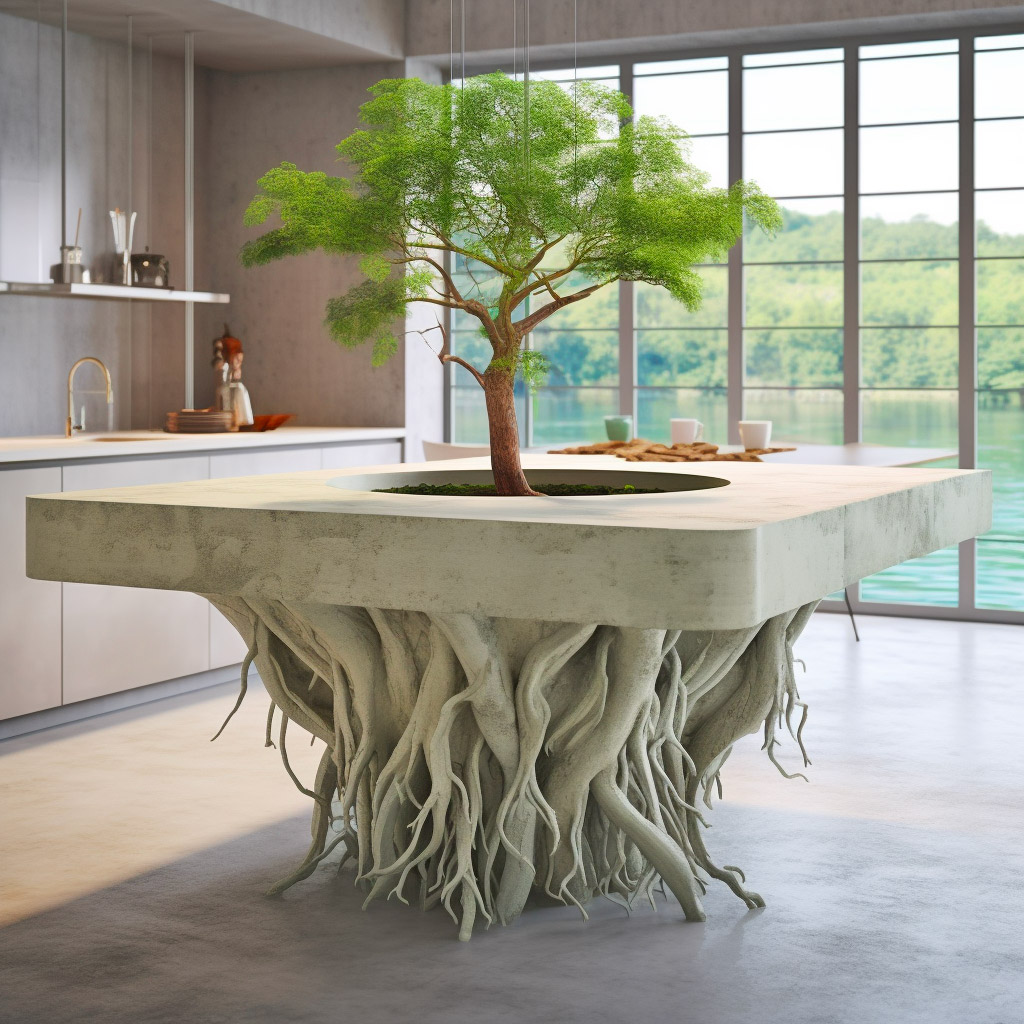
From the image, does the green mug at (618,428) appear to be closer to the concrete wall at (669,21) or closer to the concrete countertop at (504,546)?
the concrete wall at (669,21)

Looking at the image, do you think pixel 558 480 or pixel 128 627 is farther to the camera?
pixel 128 627

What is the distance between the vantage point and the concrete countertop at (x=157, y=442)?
14.0ft

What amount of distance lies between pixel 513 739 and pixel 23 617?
213 centimetres

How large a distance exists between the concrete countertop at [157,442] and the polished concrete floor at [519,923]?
0.87 meters

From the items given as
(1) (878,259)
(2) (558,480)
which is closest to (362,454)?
(1) (878,259)

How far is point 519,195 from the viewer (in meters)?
2.65

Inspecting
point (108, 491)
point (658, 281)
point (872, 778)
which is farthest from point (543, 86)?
point (872, 778)

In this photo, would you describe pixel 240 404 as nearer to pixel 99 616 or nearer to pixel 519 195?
pixel 99 616

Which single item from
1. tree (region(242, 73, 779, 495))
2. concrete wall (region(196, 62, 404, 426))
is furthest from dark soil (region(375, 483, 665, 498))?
concrete wall (region(196, 62, 404, 426))

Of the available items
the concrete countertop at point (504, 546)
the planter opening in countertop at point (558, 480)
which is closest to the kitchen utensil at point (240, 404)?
the planter opening in countertop at point (558, 480)

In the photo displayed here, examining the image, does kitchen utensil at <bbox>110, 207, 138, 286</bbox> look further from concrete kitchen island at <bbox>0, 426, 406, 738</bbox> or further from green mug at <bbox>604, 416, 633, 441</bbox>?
green mug at <bbox>604, 416, 633, 441</bbox>

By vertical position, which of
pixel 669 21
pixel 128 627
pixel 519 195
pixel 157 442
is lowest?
pixel 128 627

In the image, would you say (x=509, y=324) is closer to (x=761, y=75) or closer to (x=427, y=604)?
(x=427, y=604)

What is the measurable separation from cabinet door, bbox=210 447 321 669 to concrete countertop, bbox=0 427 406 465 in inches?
1.5
